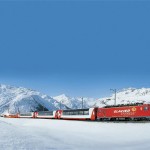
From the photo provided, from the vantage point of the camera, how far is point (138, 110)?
1919 inches

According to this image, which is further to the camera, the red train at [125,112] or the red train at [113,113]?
the red train at [113,113]

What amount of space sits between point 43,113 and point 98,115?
37.1m

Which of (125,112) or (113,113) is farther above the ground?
(125,112)

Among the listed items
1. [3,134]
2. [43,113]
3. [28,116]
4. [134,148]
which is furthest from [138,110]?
[28,116]

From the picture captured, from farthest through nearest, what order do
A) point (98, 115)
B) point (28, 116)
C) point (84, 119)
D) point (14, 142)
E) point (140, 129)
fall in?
point (28, 116) → point (84, 119) → point (98, 115) → point (140, 129) → point (14, 142)

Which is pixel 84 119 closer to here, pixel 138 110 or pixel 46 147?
pixel 138 110

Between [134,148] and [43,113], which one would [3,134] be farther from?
[43,113]

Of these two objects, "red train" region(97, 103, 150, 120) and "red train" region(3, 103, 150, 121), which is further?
"red train" region(3, 103, 150, 121)

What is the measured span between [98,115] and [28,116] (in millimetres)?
54382

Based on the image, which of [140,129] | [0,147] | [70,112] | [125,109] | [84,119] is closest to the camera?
[0,147]

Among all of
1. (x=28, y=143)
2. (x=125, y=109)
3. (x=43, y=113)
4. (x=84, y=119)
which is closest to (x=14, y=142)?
(x=28, y=143)

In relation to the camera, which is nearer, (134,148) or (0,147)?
(0,147)

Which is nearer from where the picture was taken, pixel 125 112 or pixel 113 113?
pixel 125 112

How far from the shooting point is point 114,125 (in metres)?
47.4
